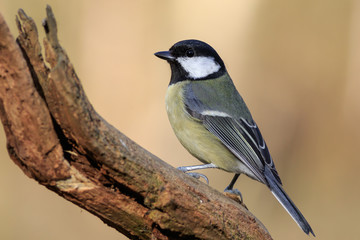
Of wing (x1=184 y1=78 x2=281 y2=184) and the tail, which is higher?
wing (x1=184 y1=78 x2=281 y2=184)

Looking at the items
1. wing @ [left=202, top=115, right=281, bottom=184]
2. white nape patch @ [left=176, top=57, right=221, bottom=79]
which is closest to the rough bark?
wing @ [left=202, top=115, right=281, bottom=184]

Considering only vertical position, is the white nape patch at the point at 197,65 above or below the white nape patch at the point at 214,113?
above

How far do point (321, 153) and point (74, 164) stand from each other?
12.4 feet

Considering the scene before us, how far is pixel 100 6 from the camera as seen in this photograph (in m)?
5.04

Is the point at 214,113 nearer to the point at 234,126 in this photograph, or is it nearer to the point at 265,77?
the point at 234,126

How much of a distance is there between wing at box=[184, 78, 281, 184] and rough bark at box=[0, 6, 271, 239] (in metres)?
0.85

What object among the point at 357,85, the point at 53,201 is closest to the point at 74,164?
the point at 53,201

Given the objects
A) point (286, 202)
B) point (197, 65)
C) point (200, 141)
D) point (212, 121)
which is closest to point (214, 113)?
point (212, 121)

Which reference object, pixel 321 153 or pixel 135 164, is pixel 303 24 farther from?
pixel 135 164

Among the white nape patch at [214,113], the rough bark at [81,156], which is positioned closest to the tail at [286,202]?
the white nape patch at [214,113]

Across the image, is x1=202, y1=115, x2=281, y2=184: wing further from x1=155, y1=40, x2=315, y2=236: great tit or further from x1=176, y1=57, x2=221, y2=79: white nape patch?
x1=176, y1=57, x2=221, y2=79: white nape patch

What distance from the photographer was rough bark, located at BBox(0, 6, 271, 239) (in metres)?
1.96

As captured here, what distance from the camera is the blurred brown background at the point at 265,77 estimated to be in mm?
4984

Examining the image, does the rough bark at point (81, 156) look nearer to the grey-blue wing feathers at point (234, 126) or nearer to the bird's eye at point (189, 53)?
the grey-blue wing feathers at point (234, 126)
